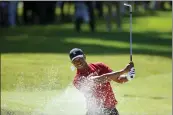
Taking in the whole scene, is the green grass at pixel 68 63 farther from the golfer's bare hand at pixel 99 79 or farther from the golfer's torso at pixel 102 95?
the golfer's bare hand at pixel 99 79

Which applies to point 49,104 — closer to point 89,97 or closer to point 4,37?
point 89,97

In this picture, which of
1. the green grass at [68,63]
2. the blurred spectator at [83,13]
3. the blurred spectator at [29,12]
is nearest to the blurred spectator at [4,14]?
the green grass at [68,63]

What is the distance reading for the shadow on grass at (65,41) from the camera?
1780 centimetres

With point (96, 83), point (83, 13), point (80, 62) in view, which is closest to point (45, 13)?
point (83, 13)

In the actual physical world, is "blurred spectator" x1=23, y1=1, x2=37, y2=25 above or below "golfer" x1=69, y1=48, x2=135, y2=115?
below

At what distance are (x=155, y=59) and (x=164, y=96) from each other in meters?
5.19

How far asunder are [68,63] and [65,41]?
5618 millimetres

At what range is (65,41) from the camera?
20297 mm

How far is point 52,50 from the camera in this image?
699 inches

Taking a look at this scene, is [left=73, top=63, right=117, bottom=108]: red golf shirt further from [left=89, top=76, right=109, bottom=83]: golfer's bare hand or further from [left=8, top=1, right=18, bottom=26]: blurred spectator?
[left=8, top=1, right=18, bottom=26]: blurred spectator

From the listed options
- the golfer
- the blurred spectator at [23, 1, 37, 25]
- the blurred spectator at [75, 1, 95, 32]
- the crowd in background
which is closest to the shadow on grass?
the blurred spectator at [75, 1, 95, 32]

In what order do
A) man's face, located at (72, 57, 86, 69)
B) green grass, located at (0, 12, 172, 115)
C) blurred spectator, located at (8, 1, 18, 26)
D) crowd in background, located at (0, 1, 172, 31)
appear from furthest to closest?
blurred spectator, located at (8, 1, 18, 26) → crowd in background, located at (0, 1, 172, 31) → green grass, located at (0, 12, 172, 115) → man's face, located at (72, 57, 86, 69)

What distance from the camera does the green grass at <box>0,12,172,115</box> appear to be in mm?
10305

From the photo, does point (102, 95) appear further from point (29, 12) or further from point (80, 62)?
point (29, 12)
